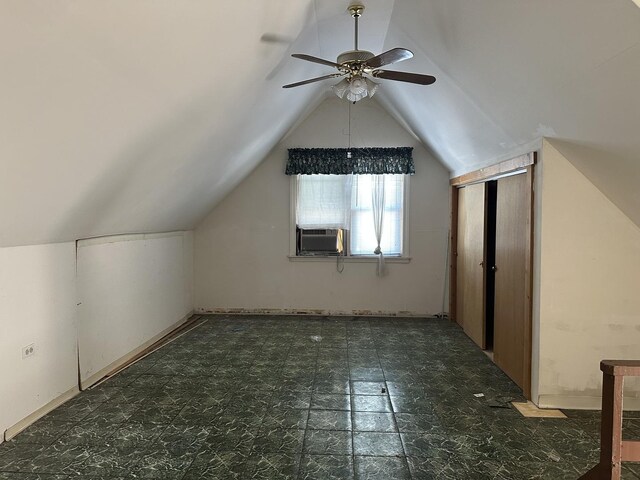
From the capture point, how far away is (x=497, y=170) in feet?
12.3

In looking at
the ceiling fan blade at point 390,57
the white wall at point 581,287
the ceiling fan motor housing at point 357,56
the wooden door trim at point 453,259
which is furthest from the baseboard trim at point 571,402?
the ceiling fan motor housing at point 357,56

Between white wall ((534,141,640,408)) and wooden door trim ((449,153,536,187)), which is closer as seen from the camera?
white wall ((534,141,640,408))

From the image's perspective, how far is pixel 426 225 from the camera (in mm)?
5676

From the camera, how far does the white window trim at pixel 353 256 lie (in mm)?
5680

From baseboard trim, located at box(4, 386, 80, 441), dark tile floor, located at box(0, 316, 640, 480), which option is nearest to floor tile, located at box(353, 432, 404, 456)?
dark tile floor, located at box(0, 316, 640, 480)

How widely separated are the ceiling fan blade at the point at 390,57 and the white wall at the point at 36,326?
2.60m

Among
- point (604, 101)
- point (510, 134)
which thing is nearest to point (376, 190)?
point (510, 134)

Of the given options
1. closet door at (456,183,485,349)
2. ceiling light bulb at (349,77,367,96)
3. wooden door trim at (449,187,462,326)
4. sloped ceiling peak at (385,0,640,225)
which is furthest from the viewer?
wooden door trim at (449,187,462,326)

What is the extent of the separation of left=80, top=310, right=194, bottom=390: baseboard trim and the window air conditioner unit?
6.47 feet

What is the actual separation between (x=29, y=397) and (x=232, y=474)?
1.59 meters

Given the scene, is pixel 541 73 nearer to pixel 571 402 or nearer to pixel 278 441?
pixel 571 402

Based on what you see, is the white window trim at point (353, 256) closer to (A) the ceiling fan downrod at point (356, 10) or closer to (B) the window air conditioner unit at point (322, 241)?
(B) the window air conditioner unit at point (322, 241)

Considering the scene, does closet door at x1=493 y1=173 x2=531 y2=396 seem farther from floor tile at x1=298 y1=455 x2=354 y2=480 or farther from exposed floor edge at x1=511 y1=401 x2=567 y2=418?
floor tile at x1=298 y1=455 x2=354 y2=480

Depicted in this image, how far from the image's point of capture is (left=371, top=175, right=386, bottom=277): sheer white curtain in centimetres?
562
